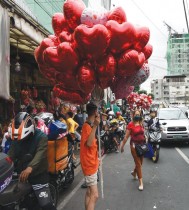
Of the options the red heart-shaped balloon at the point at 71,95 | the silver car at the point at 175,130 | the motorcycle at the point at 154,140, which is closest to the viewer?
the red heart-shaped balloon at the point at 71,95

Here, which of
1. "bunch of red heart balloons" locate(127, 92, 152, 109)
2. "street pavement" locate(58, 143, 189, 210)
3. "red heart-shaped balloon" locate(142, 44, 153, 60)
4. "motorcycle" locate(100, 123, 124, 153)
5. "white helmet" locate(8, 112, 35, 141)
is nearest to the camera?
"white helmet" locate(8, 112, 35, 141)

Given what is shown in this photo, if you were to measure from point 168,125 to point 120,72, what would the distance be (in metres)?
9.23

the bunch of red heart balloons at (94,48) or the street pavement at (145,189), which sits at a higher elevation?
the bunch of red heart balloons at (94,48)

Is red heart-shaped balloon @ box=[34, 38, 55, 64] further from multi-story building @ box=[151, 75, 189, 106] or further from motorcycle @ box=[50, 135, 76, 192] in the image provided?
multi-story building @ box=[151, 75, 189, 106]

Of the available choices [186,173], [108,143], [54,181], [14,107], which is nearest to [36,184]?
[54,181]

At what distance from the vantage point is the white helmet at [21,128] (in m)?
3.76

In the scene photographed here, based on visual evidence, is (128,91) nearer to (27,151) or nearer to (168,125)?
(27,151)

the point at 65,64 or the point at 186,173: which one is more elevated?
the point at 65,64

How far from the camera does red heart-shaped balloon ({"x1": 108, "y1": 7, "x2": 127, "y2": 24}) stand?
418 centimetres

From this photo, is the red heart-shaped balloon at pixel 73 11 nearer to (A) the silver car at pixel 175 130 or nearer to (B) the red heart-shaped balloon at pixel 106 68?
(B) the red heart-shaped balloon at pixel 106 68

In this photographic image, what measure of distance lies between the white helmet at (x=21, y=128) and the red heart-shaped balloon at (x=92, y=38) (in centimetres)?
117

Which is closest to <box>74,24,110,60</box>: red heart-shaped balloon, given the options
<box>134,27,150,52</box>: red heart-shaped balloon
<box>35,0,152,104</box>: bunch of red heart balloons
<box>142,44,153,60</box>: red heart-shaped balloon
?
<box>35,0,152,104</box>: bunch of red heart balloons

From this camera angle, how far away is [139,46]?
4.25 meters

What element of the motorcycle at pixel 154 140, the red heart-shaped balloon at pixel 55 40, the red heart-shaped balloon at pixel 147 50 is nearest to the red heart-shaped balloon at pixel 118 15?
the red heart-shaped balloon at pixel 147 50
